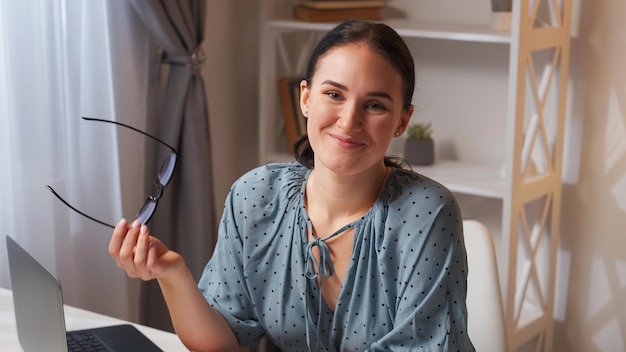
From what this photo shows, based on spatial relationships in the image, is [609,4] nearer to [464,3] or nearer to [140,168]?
[464,3]

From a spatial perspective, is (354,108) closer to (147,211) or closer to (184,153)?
(147,211)

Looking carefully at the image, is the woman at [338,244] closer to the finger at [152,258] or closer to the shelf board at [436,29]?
the finger at [152,258]

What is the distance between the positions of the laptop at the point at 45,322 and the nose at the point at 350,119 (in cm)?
48

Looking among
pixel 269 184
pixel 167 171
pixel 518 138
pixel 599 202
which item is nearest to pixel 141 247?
pixel 167 171

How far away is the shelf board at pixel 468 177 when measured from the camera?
8.30ft

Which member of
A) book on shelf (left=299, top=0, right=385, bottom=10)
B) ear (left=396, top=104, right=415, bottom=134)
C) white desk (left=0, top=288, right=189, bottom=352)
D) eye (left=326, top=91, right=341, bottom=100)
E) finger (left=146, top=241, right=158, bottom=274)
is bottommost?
white desk (left=0, top=288, right=189, bottom=352)

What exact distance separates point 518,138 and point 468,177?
244mm

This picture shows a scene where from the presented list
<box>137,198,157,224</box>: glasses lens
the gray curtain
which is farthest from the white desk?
the gray curtain

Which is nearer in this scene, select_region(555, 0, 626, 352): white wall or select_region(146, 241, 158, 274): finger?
select_region(146, 241, 158, 274): finger

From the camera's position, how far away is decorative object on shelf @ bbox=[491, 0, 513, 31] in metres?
2.54

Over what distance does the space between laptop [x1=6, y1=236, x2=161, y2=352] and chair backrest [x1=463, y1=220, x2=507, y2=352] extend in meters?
0.62

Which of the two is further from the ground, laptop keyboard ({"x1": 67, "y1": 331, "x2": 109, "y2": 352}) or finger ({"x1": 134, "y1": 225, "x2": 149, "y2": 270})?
finger ({"x1": 134, "y1": 225, "x2": 149, "y2": 270})

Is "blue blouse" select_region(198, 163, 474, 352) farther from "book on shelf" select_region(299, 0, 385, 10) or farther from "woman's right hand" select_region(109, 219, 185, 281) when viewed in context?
"book on shelf" select_region(299, 0, 385, 10)

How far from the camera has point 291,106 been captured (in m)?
2.90
